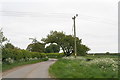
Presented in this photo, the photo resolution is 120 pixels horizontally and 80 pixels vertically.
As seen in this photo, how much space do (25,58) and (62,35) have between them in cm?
3211

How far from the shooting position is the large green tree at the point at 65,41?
70325 millimetres

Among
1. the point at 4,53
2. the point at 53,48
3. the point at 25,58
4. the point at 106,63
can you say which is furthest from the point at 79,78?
the point at 53,48

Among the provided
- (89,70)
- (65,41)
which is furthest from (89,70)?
(65,41)

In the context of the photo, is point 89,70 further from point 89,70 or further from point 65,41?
point 65,41

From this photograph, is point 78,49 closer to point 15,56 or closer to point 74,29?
point 74,29

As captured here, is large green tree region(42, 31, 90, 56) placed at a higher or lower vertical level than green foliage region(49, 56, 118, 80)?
higher

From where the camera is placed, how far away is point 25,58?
42.7 metres

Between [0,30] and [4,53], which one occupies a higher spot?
[0,30]

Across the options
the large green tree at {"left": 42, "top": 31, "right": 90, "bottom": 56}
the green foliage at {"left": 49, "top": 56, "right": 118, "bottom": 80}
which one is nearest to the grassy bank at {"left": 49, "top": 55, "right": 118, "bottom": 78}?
the green foliage at {"left": 49, "top": 56, "right": 118, "bottom": 80}

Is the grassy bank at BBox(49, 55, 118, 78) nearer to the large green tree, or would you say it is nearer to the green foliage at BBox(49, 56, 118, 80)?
the green foliage at BBox(49, 56, 118, 80)

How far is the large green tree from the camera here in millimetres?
70325

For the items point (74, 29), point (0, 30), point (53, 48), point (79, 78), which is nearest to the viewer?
point (79, 78)

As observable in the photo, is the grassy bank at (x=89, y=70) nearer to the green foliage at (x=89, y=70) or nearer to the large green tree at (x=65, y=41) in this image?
the green foliage at (x=89, y=70)

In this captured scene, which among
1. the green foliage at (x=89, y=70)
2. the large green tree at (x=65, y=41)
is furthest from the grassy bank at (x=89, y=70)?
the large green tree at (x=65, y=41)
